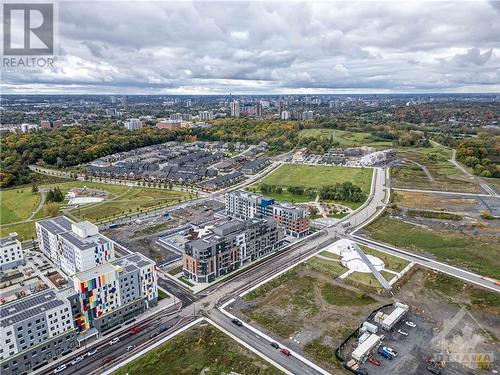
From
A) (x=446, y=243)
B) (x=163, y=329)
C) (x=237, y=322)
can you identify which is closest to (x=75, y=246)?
(x=163, y=329)

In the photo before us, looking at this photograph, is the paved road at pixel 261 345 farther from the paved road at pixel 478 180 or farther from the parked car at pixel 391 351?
the paved road at pixel 478 180

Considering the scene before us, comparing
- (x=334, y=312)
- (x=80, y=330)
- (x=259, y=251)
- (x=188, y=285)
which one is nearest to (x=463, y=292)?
(x=334, y=312)

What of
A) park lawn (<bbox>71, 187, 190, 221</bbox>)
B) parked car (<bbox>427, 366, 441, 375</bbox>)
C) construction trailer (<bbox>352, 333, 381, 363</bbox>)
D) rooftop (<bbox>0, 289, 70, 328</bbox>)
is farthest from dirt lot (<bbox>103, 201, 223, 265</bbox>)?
parked car (<bbox>427, 366, 441, 375</bbox>)

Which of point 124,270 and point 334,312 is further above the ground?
point 124,270

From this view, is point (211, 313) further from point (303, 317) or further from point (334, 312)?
point (334, 312)

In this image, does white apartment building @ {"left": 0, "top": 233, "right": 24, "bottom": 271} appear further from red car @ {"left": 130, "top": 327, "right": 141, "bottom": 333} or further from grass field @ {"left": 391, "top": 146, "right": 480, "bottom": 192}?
grass field @ {"left": 391, "top": 146, "right": 480, "bottom": 192}
